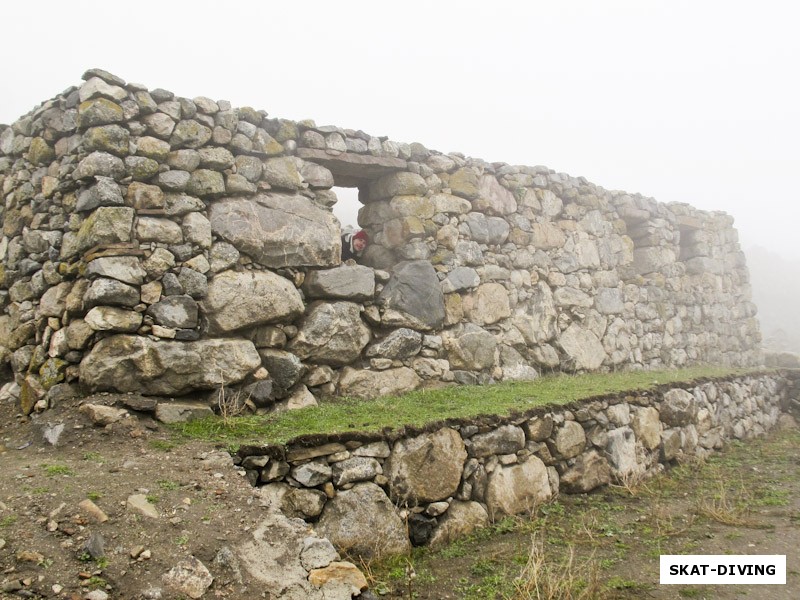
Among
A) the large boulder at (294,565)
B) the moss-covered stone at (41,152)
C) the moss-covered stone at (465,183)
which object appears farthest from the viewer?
the moss-covered stone at (465,183)

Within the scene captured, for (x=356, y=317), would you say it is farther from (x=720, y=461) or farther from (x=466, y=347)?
(x=720, y=461)

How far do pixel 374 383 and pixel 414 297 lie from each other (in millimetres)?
1023

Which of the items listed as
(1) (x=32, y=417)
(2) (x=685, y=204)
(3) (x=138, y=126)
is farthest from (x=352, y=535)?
(2) (x=685, y=204)

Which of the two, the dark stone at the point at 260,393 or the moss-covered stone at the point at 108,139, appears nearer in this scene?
the moss-covered stone at the point at 108,139

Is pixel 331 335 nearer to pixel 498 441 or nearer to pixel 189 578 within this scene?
pixel 498 441

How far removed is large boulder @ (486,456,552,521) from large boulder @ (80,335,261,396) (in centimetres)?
224

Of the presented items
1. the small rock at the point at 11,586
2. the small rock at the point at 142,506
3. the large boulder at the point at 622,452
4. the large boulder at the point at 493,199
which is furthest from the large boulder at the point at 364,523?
the large boulder at the point at 493,199

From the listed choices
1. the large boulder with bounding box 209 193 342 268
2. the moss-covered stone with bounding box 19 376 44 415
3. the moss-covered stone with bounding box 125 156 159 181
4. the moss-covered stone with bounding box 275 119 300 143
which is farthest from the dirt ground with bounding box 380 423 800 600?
the moss-covered stone with bounding box 275 119 300 143

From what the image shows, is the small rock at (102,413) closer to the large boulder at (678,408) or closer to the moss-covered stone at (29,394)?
the moss-covered stone at (29,394)

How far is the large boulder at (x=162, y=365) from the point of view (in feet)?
14.3

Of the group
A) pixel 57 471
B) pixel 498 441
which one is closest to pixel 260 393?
pixel 57 471

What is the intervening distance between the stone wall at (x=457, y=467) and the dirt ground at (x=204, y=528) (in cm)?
19

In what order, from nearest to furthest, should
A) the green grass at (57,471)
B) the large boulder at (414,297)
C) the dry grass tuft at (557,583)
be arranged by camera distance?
the dry grass tuft at (557,583), the green grass at (57,471), the large boulder at (414,297)

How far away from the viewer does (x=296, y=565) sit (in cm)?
301
